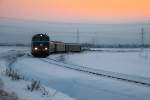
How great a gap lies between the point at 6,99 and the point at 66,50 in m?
67.6

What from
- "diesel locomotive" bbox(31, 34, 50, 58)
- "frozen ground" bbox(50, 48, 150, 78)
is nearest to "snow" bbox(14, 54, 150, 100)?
"frozen ground" bbox(50, 48, 150, 78)

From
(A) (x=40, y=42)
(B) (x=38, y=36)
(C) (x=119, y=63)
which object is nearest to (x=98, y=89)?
(C) (x=119, y=63)

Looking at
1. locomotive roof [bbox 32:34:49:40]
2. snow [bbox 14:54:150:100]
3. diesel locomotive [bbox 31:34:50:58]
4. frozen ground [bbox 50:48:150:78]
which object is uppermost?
locomotive roof [bbox 32:34:49:40]

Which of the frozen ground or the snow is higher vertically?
the snow

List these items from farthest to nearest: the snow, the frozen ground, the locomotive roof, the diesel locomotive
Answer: the locomotive roof → the diesel locomotive → the frozen ground → the snow

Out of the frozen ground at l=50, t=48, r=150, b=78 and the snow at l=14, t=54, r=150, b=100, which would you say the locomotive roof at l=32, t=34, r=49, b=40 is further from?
the snow at l=14, t=54, r=150, b=100

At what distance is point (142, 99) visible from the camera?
15.9m

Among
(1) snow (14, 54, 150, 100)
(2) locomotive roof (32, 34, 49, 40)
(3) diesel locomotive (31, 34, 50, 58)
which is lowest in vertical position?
(1) snow (14, 54, 150, 100)

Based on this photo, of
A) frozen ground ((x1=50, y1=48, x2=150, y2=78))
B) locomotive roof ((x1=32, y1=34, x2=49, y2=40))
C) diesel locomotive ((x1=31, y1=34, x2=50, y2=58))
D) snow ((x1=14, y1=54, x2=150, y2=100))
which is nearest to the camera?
snow ((x1=14, y1=54, x2=150, y2=100))

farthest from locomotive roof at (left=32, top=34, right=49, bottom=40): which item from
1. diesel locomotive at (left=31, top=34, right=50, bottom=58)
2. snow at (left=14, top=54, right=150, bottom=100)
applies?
snow at (left=14, top=54, right=150, bottom=100)

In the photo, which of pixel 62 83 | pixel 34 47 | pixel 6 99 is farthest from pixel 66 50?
pixel 6 99

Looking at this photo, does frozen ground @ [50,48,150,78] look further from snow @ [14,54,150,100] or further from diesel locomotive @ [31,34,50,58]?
snow @ [14,54,150,100]

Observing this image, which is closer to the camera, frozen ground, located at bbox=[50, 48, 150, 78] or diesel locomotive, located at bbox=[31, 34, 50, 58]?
frozen ground, located at bbox=[50, 48, 150, 78]

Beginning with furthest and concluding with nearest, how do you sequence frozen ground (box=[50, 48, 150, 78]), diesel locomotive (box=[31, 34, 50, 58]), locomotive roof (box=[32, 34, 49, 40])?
locomotive roof (box=[32, 34, 49, 40]) → diesel locomotive (box=[31, 34, 50, 58]) → frozen ground (box=[50, 48, 150, 78])
